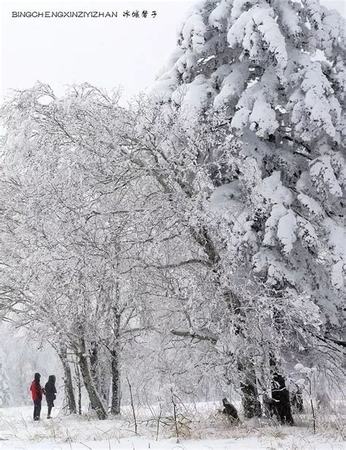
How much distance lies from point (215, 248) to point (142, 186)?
6.62ft

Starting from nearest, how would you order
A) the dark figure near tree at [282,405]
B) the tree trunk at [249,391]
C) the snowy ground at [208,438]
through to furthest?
the snowy ground at [208,438] → the tree trunk at [249,391] → the dark figure near tree at [282,405]

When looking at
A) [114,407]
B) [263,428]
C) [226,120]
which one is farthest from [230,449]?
[114,407]

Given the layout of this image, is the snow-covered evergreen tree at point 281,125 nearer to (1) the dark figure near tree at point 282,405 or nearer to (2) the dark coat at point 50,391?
(1) the dark figure near tree at point 282,405

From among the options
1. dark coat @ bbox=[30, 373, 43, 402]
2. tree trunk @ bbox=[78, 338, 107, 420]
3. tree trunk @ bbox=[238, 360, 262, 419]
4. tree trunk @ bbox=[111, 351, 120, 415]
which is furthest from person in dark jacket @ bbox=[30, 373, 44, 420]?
tree trunk @ bbox=[238, 360, 262, 419]

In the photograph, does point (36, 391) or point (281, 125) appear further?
point (36, 391)

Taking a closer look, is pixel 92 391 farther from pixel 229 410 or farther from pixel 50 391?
pixel 229 410

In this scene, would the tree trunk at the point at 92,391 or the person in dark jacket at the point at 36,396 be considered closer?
the tree trunk at the point at 92,391

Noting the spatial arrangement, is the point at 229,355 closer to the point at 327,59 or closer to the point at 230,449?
the point at 230,449

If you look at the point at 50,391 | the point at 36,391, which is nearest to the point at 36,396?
the point at 36,391

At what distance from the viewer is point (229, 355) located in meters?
11.1

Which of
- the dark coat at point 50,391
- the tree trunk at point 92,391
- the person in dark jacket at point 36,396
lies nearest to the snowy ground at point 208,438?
the tree trunk at point 92,391

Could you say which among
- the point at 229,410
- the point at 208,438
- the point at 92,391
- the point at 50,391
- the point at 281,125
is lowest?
the point at 208,438

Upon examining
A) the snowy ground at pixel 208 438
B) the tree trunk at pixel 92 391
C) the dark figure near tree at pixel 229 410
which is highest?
the tree trunk at pixel 92 391

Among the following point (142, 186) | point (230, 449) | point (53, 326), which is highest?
point (142, 186)
